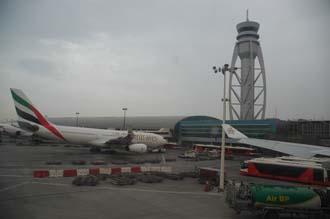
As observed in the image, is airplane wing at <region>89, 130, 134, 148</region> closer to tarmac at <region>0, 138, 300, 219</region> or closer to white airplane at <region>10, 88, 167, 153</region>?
white airplane at <region>10, 88, 167, 153</region>

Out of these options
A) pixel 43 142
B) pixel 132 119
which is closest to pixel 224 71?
pixel 43 142

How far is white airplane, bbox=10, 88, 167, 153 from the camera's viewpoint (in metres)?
41.2

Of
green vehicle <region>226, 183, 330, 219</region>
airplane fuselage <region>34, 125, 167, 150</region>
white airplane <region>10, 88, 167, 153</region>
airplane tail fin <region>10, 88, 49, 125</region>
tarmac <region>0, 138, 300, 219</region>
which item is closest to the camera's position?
green vehicle <region>226, 183, 330, 219</region>

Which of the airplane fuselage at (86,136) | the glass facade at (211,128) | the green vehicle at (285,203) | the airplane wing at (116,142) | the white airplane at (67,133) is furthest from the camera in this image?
the glass facade at (211,128)

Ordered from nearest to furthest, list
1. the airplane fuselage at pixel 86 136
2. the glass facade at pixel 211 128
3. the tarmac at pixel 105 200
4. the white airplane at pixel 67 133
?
the tarmac at pixel 105 200 < the white airplane at pixel 67 133 < the airplane fuselage at pixel 86 136 < the glass facade at pixel 211 128

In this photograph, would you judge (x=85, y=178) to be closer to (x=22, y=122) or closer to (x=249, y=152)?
(x=22, y=122)

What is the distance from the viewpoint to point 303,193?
1270cm

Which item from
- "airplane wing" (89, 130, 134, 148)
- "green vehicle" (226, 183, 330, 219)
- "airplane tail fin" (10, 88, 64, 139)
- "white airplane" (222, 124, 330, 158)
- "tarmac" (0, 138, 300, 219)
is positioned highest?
"airplane tail fin" (10, 88, 64, 139)

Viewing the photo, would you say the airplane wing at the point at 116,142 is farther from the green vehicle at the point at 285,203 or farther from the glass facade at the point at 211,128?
the glass facade at the point at 211,128

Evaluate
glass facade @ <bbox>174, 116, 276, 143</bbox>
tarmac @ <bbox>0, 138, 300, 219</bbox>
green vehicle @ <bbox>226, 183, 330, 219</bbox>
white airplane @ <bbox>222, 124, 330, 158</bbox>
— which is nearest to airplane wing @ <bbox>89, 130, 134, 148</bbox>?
tarmac @ <bbox>0, 138, 300, 219</bbox>

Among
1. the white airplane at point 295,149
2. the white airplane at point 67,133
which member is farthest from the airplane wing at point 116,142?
the white airplane at point 295,149

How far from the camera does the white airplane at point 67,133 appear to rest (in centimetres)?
4122

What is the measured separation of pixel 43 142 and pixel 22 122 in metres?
26.9

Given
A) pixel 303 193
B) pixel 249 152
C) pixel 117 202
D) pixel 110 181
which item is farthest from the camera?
pixel 249 152
